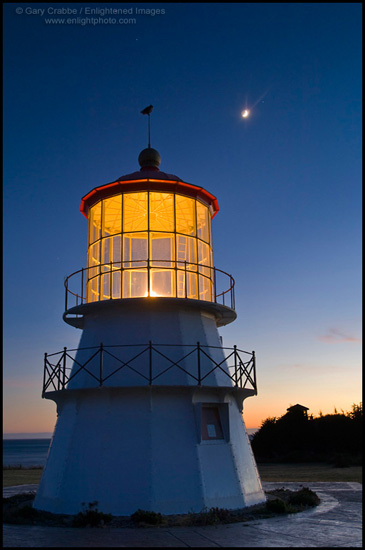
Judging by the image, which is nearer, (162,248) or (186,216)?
(162,248)

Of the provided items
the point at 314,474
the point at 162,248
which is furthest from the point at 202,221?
the point at 314,474

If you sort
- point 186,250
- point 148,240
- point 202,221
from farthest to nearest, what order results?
point 202,221
point 186,250
point 148,240

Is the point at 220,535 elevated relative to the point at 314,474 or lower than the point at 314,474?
elevated

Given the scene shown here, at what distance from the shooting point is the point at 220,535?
32.9 feet

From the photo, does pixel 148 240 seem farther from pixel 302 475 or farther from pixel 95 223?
pixel 302 475

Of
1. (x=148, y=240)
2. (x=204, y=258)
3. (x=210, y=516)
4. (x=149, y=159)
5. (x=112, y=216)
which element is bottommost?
(x=210, y=516)

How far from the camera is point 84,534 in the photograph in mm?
10203

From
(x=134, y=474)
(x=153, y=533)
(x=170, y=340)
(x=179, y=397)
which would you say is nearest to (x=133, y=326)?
(x=170, y=340)

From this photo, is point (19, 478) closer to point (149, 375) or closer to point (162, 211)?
point (149, 375)

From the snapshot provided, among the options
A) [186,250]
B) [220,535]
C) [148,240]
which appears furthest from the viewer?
[186,250]

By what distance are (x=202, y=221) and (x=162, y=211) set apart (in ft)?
4.74

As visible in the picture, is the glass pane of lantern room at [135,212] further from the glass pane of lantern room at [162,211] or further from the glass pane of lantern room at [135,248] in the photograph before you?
the glass pane of lantern room at [135,248]

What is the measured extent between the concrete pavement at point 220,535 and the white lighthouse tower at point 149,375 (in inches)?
54.0

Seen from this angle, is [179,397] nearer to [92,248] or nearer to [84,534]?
[84,534]
